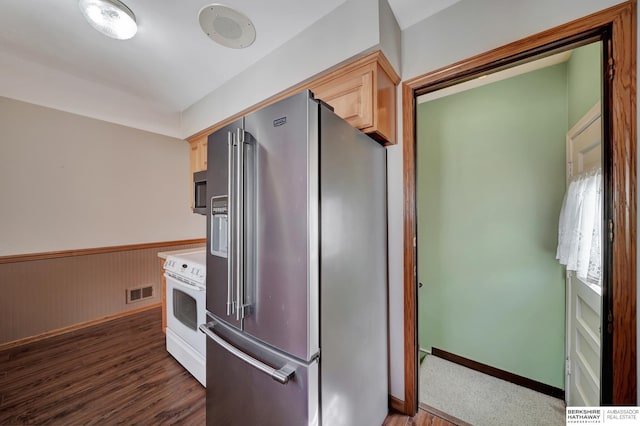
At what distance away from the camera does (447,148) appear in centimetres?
217

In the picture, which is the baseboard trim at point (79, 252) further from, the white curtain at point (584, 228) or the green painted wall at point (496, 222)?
the white curtain at point (584, 228)

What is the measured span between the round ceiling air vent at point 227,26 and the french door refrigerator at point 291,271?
2.72 ft

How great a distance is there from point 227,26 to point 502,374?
339 centimetres

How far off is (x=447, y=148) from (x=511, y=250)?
1.02 metres

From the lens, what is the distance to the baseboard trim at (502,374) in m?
1.74

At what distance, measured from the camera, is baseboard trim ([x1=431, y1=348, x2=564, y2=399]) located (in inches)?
68.6

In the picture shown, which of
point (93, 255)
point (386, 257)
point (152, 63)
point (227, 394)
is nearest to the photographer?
point (227, 394)

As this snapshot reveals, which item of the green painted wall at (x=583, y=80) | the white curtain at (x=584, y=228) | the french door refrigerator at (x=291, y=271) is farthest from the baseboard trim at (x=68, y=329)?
the green painted wall at (x=583, y=80)

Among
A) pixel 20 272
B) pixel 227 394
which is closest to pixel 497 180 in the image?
pixel 227 394

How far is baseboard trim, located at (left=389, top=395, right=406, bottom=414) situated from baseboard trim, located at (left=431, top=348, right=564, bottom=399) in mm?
950

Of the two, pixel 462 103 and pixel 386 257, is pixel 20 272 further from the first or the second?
pixel 462 103


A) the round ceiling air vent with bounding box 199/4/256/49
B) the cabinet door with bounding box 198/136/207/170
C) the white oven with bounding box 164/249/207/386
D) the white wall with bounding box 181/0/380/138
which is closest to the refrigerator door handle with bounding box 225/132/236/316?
the white oven with bounding box 164/249/207/386

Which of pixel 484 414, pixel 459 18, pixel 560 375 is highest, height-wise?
pixel 459 18

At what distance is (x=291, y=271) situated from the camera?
918 mm
